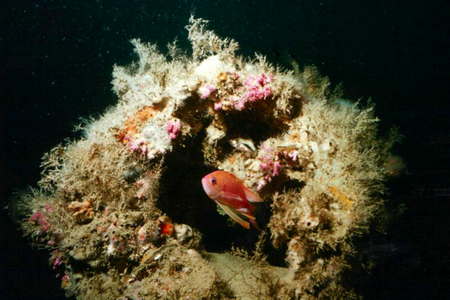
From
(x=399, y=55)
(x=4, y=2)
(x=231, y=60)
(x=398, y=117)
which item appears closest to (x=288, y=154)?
(x=231, y=60)

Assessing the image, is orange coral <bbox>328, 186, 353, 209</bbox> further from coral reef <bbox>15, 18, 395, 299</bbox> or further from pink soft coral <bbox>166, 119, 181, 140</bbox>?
pink soft coral <bbox>166, 119, 181, 140</bbox>

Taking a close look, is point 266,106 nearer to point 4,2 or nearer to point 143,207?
point 143,207

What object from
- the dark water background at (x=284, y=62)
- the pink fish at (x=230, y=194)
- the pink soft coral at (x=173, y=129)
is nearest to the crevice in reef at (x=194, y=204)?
the pink soft coral at (x=173, y=129)

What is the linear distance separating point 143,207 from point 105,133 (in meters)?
1.27

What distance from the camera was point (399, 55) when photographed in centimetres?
2470

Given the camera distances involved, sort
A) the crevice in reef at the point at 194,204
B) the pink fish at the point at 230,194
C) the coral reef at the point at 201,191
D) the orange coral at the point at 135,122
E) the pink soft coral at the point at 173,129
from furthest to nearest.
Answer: the crevice in reef at the point at 194,204 → the orange coral at the point at 135,122 → the pink soft coral at the point at 173,129 → the coral reef at the point at 201,191 → the pink fish at the point at 230,194

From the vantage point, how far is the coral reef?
2742 millimetres

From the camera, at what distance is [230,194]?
209cm

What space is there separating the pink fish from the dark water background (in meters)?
1.77

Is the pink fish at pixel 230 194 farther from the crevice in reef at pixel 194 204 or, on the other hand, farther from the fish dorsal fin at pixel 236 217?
the crevice in reef at pixel 194 204

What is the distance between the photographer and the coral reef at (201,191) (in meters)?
2.74

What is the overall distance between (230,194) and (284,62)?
5.73 m

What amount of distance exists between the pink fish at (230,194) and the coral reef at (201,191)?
1010 millimetres

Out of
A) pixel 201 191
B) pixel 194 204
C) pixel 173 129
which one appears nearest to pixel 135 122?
pixel 173 129
